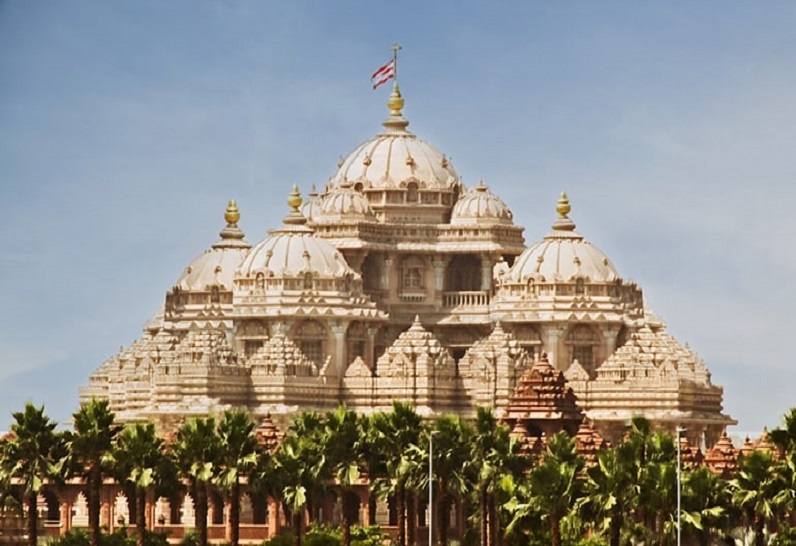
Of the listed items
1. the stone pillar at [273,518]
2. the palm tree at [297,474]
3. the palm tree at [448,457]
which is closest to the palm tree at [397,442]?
the palm tree at [448,457]

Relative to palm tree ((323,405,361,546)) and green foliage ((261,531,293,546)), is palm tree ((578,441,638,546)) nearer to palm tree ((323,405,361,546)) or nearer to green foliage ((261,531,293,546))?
palm tree ((323,405,361,546))

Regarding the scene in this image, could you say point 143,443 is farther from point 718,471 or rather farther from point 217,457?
point 718,471

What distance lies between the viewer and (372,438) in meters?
176

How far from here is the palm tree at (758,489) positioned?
165375 mm

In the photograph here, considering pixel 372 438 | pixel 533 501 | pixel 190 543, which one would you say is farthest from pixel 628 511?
pixel 190 543

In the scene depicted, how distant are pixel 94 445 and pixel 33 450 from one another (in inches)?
124

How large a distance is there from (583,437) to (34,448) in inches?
986

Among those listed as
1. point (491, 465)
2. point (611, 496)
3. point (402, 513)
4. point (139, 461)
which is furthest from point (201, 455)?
point (611, 496)


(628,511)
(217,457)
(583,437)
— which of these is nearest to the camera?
(628,511)

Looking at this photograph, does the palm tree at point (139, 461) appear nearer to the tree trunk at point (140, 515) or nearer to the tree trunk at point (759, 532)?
the tree trunk at point (140, 515)

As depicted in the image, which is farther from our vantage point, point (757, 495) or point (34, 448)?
point (34, 448)

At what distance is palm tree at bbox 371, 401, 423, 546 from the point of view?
175 m

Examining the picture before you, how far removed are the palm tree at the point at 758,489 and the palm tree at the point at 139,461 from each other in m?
24.0

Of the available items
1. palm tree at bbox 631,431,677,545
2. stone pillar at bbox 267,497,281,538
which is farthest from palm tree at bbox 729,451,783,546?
stone pillar at bbox 267,497,281,538
